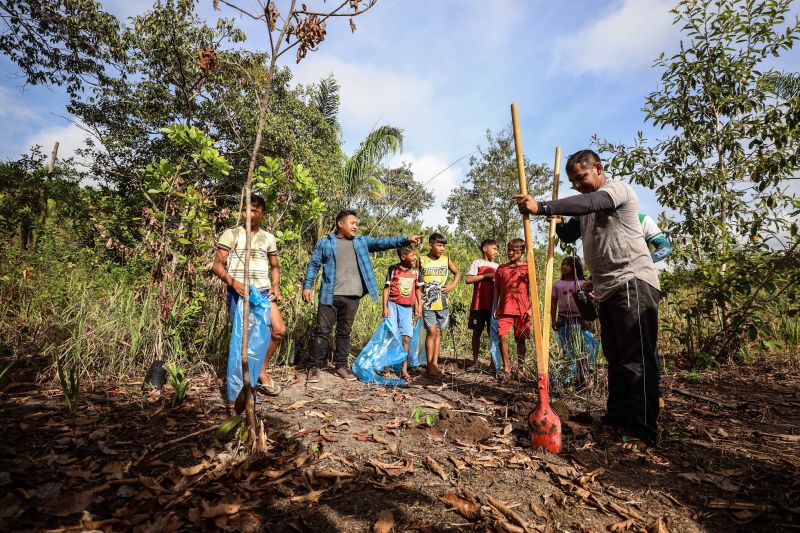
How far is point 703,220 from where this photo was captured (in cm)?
529

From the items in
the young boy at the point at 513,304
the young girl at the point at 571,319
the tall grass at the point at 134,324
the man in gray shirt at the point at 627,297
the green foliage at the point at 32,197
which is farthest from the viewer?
the green foliage at the point at 32,197

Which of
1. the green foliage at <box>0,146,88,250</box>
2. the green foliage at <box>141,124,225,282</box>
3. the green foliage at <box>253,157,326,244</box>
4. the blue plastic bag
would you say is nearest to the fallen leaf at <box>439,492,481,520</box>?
the blue plastic bag

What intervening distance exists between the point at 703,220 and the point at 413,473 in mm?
5227

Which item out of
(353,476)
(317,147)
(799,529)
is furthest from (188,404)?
(317,147)

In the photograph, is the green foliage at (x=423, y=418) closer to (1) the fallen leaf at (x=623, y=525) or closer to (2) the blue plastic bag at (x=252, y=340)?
(1) the fallen leaf at (x=623, y=525)

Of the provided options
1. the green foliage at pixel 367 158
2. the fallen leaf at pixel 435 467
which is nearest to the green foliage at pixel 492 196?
the green foliage at pixel 367 158

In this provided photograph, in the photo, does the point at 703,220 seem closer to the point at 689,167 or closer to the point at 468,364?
the point at 689,167

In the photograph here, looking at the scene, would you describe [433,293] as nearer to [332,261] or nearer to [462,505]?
[332,261]

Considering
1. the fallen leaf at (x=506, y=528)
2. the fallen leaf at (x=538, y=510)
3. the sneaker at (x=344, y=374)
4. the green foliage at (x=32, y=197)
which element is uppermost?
the green foliage at (x=32, y=197)

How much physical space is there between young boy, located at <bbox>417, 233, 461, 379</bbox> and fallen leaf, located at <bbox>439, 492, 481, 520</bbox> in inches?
115

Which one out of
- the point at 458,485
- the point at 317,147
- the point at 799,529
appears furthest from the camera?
the point at 317,147

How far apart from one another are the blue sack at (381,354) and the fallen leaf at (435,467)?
206 cm

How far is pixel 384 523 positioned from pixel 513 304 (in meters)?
3.43

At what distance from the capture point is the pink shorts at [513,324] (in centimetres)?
486
